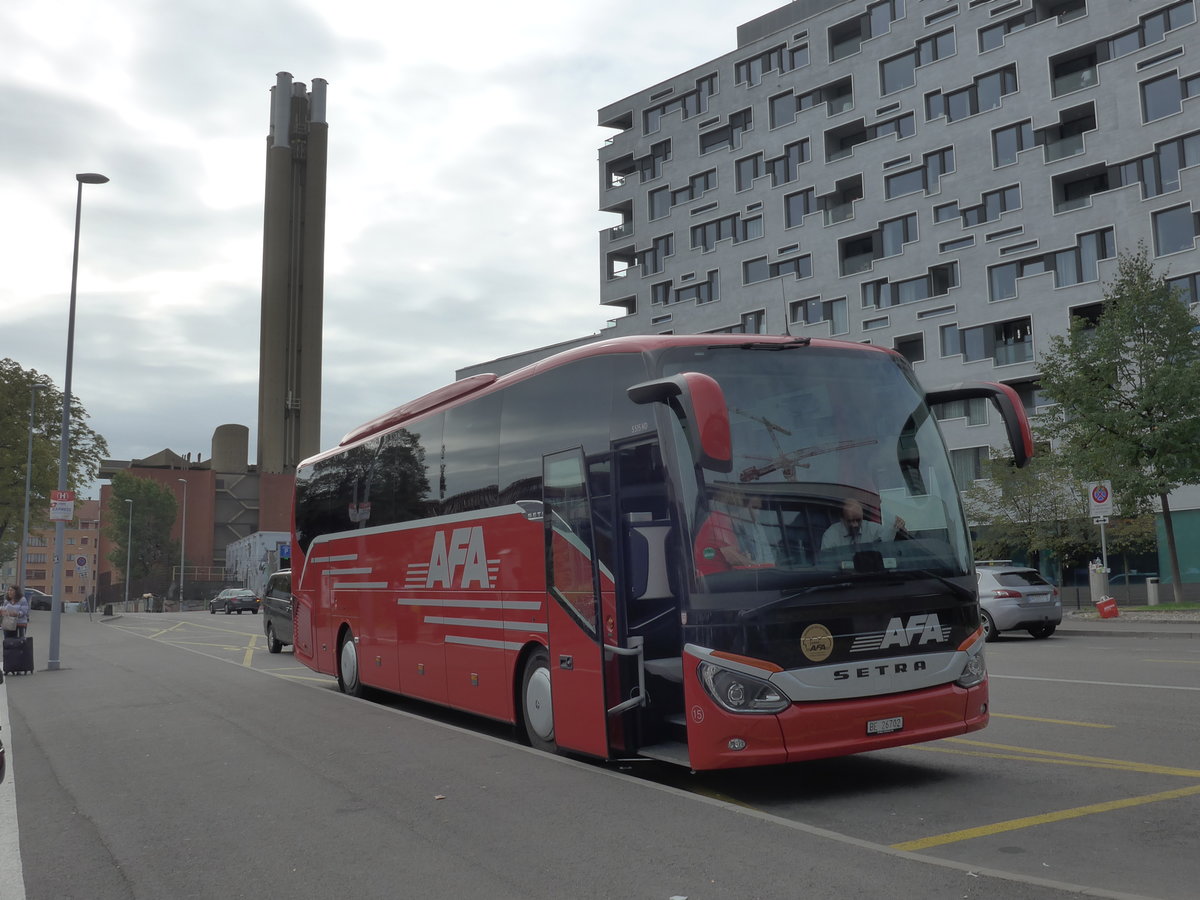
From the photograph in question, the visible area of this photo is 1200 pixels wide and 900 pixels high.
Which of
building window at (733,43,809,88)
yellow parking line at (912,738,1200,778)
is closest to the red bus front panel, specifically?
yellow parking line at (912,738,1200,778)

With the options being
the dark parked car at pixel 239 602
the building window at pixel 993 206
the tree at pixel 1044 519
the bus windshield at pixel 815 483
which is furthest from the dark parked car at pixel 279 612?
the dark parked car at pixel 239 602

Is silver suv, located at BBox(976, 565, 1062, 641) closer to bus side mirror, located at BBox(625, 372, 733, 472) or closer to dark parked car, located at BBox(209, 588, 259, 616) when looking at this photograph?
bus side mirror, located at BBox(625, 372, 733, 472)

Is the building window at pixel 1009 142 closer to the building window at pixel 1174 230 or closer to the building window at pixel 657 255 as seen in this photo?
the building window at pixel 1174 230

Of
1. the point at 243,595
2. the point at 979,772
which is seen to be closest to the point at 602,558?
the point at 979,772

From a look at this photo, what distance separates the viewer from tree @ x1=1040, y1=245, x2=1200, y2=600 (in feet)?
97.1

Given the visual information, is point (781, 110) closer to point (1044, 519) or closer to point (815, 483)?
point (1044, 519)

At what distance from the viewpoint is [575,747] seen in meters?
8.84

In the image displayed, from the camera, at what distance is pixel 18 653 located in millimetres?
20062

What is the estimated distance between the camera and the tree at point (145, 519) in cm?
10306

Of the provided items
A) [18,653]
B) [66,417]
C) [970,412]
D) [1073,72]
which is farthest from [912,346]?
[18,653]

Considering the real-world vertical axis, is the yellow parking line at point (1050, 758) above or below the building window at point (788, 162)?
below

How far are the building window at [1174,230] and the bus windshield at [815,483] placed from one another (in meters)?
39.6

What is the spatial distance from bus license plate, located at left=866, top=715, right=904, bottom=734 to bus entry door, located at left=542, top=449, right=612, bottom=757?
196 centimetres

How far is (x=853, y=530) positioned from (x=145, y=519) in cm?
10509
